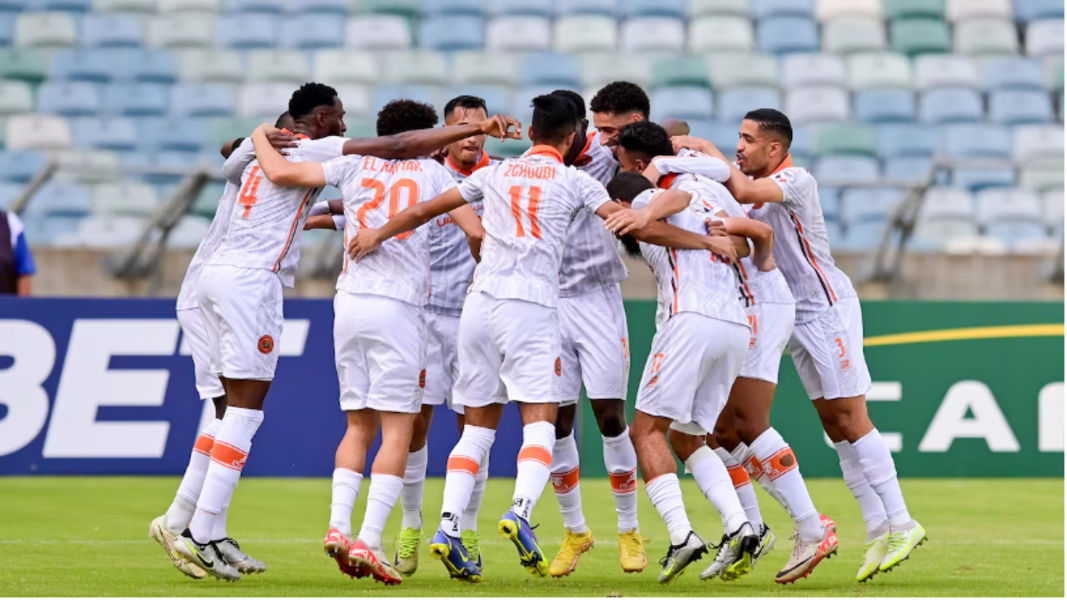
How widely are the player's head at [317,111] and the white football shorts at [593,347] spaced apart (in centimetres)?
143

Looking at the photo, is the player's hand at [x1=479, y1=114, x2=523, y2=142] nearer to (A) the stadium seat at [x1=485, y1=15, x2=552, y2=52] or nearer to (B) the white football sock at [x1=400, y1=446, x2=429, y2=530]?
(B) the white football sock at [x1=400, y1=446, x2=429, y2=530]

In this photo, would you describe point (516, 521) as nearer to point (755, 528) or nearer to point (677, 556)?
point (677, 556)

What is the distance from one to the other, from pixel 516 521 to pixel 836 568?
85.6 inches

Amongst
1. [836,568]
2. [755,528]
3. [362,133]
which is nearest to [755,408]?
[755,528]

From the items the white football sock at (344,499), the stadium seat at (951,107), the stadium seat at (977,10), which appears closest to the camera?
the white football sock at (344,499)

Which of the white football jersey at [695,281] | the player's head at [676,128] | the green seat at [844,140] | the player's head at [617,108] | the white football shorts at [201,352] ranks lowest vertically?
the white football shorts at [201,352]

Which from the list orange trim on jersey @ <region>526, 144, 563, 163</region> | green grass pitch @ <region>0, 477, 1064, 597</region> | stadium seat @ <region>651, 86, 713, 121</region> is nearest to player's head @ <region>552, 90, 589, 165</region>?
orange trim on jersey @ <region>526, 144, 563, 163</region>

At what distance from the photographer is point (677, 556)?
259 inches

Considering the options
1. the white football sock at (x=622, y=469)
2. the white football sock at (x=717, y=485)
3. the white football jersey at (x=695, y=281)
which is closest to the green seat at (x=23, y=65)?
the white football sock at (x=622, y=469)

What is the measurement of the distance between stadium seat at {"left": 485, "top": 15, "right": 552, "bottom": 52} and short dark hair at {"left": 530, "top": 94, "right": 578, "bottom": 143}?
37.9ft

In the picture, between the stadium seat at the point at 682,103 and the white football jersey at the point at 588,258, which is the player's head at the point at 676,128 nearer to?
the white football jersey at the point at 588,258

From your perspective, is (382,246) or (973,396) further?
(973,396)

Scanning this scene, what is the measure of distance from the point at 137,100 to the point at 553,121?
36.7 feet

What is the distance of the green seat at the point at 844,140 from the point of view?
55.0ft
